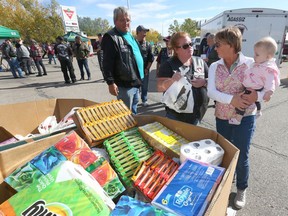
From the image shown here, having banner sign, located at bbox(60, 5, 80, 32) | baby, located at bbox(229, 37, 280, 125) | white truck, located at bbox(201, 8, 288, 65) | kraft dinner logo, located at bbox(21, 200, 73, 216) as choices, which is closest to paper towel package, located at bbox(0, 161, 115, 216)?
kraft dinner logo, located at bbox(21, 200, 73, 216)

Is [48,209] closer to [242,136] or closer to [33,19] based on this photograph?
[242,136]

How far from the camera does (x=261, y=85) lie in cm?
167

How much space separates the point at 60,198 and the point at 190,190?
730 millimetres

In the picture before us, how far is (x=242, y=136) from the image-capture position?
190 cm

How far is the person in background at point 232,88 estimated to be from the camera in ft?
5.61

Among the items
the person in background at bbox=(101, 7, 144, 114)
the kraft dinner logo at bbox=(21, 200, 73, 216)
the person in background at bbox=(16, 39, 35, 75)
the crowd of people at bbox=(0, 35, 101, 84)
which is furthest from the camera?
the person in background at bbox=(16, 39, 35, 75)

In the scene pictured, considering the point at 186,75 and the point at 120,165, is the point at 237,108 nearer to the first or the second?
the point at 186,75

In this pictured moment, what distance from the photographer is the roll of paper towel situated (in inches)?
55.6

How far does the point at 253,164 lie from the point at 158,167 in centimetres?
212

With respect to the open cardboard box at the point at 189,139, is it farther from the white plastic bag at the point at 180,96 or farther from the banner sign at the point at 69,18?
the banner sign at the point at 69,18

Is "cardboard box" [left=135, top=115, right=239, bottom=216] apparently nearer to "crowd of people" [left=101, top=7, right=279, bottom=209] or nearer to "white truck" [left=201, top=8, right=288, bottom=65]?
"crowd of people" [left=101, top=7, right=279, bottom=209]

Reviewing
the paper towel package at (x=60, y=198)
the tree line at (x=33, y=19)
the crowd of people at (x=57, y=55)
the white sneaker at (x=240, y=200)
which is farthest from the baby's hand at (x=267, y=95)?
the tree line at (x=33, y=19)

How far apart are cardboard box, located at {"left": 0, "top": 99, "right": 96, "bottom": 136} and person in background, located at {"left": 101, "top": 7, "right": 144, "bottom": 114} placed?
20.4 inches

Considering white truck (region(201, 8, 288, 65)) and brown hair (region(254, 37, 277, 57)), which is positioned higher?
white truck (region(201, 8, 288, 65))
